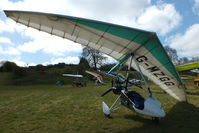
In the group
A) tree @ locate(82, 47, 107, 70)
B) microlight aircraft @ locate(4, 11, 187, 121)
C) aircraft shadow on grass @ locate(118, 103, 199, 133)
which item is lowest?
aircraft shadow on grass @ locate(118, 103, 199, 133)

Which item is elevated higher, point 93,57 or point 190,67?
point 93,57

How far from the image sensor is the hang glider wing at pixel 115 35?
3.50 meters

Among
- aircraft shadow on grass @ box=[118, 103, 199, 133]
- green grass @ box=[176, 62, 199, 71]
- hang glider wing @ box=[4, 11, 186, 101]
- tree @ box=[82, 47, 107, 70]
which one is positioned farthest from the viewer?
tree @ box=[82, 47, 107, 70]

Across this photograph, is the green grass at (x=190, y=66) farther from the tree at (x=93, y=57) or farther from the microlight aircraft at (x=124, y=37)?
the tree at (x=93, y=57)

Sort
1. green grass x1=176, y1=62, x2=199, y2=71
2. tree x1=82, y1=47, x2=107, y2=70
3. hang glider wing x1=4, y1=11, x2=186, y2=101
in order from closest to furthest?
hang glider wing x1=4, y1=11, x2=186, y2=101 < green grass x1=176, y1=62, x2=199, y2=71 < tree x1=82, y1=47, x2=107, y2=70

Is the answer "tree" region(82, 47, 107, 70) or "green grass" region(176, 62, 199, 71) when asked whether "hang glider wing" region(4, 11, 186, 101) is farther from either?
"tree" region(82, 47, 107, 70)

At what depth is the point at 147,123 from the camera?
4531 millimetres

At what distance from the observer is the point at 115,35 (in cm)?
405

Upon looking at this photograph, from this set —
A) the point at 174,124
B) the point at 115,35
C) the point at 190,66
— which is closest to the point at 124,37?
the point at 115,35

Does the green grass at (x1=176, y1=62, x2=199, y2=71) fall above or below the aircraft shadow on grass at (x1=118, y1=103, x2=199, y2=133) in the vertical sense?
above

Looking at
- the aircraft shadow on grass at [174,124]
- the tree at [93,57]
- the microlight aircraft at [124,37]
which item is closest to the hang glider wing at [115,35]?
the microlight aircraft at [124,37]

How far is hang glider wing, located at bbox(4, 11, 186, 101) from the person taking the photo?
3.50 meters

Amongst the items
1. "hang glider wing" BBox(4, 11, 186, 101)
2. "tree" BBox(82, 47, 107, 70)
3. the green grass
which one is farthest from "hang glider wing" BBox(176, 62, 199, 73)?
"tree" BBox(82, 47, 107, 70)

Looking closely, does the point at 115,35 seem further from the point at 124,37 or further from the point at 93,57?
the point at 93,57
